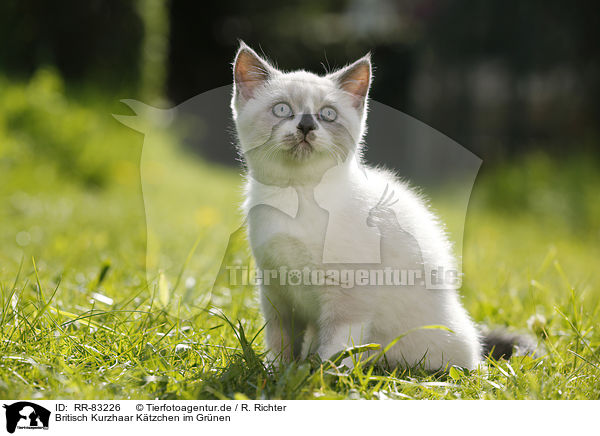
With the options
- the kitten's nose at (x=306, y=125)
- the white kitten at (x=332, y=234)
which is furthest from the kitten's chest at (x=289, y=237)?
the kitten's nose at (x=306, y=125)

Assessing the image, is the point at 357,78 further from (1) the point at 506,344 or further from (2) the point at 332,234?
(1) the point at 506,344

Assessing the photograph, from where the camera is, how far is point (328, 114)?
→ 1.81m

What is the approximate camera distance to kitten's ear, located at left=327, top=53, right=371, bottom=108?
6.11 ft

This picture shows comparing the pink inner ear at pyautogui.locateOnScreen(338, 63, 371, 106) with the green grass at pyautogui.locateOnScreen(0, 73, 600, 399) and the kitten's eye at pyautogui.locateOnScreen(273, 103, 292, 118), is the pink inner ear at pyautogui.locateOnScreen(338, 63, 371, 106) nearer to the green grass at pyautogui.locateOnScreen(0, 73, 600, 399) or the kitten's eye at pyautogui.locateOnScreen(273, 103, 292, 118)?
the kitten's eye at pyautogui.locateOnScreen(273, 103, 292, 118)

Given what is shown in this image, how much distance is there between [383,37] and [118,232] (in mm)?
7970

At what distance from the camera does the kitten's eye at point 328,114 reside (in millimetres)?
1792

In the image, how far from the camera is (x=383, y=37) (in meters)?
10.3

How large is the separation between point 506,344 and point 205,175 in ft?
20.2

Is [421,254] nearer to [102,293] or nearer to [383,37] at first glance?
[102,293]

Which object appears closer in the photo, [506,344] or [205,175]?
[506,344]

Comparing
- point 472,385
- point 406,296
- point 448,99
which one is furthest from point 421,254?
point 448,99
